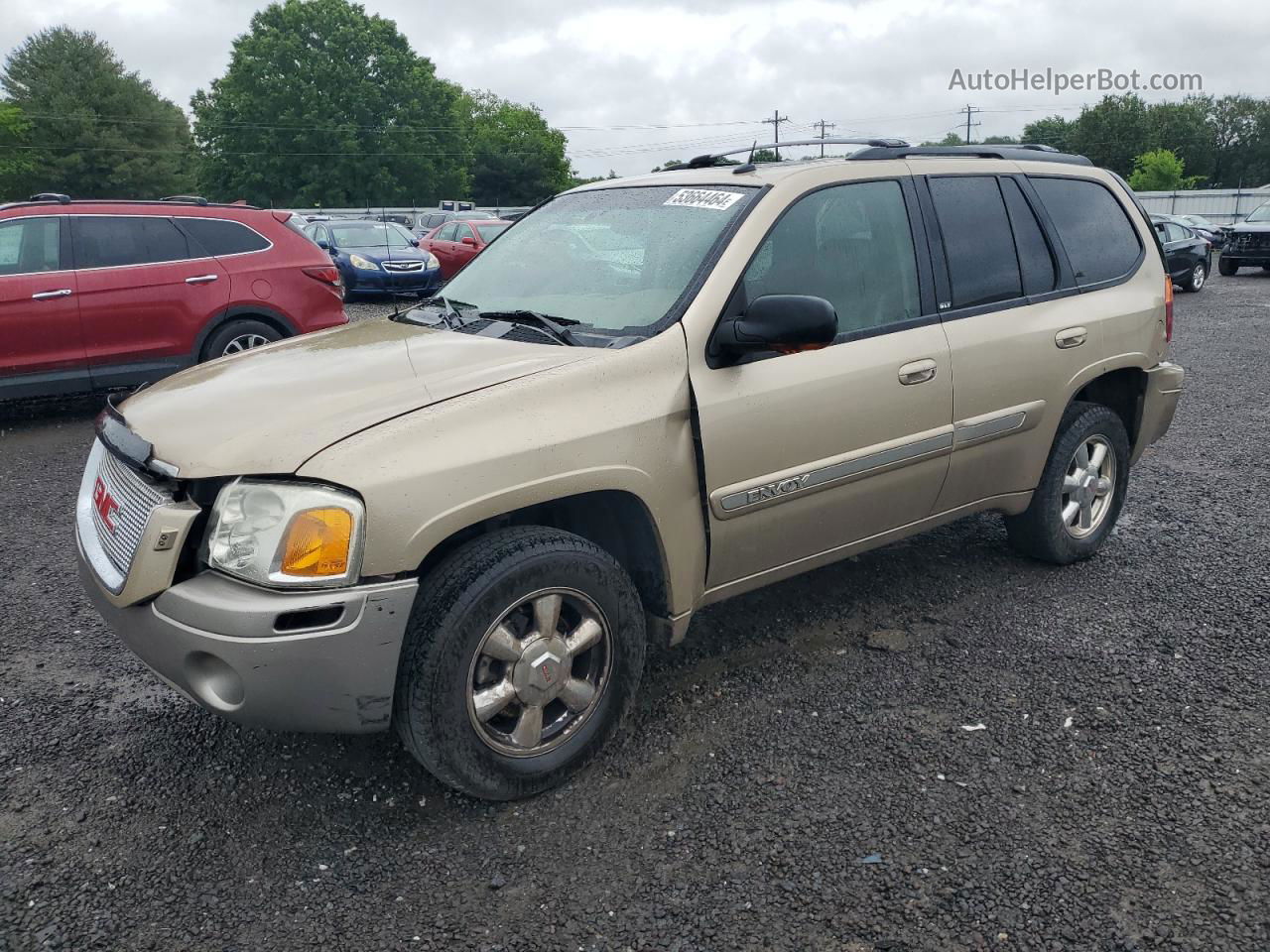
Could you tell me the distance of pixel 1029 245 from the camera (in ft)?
14.3

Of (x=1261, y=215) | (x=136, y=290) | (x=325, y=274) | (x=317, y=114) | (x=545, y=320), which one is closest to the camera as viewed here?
(x=545, y=320)

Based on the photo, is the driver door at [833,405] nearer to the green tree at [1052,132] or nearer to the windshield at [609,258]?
the windshield at [609,258]

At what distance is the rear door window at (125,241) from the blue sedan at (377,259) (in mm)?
8868

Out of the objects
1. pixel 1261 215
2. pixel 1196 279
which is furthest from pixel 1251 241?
pixel 1196 279

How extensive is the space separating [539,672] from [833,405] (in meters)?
1.36

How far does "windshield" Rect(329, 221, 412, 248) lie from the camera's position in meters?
18.4

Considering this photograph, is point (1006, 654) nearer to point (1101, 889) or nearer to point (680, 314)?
point (1101, 889)

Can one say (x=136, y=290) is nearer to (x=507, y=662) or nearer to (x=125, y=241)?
(x=125, y=241)

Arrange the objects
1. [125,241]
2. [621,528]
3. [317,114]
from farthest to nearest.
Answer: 1. [317,114]
2. [125,241]
3. [621,528]

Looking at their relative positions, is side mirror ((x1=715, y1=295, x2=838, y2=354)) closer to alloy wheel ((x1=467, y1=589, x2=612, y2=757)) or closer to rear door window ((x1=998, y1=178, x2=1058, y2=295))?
alloy wheel ((x1=467, y1=589, x2=612, y2=757))

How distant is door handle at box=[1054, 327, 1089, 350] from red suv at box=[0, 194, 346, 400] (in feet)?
21.0

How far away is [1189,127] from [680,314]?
8541 centimetres

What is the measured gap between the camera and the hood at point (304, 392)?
268cm

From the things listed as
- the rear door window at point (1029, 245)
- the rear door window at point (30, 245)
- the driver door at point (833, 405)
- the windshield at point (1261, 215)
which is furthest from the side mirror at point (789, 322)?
the windshield at point (1261, 215)
